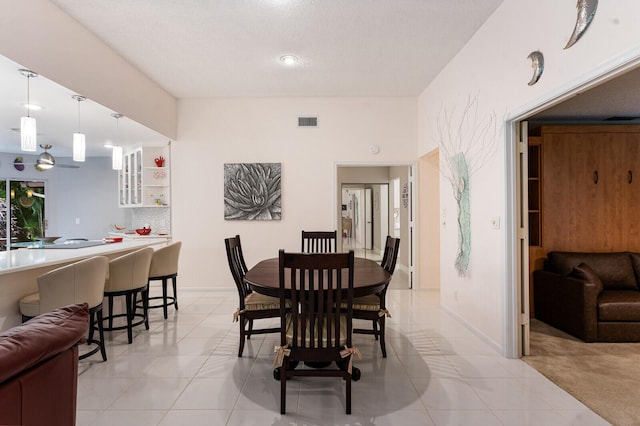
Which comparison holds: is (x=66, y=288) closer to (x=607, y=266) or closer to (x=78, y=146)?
(x=78, y=146)

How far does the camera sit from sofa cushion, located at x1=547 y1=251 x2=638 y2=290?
351 centimetres

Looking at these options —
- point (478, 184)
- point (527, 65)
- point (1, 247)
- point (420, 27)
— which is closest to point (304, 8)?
point (420, 27)

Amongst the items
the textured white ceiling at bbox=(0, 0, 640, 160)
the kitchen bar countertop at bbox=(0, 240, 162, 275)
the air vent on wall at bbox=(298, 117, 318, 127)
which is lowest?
the kitchen bar countertop at bbox=(0, 240, 162, 275)

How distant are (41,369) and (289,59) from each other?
3.61 metres

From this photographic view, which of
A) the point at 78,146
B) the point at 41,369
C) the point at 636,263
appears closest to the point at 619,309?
the point at 636,263

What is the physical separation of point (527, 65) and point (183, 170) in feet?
15.0

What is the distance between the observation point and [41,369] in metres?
1.18

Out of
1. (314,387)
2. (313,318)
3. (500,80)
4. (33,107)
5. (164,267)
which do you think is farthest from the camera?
(164,267)

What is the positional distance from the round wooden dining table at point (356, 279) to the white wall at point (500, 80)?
113 cm

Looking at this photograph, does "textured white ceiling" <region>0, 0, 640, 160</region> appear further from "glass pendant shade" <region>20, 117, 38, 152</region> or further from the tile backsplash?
the tile backsplash

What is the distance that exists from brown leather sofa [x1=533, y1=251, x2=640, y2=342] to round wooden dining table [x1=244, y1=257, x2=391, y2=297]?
6.53ft

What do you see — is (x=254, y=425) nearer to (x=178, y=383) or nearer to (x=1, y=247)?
(x=178, y=383)

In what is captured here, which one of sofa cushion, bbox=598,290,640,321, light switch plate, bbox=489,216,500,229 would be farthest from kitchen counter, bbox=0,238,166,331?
sofa cushion, bbox=598,290,640,321

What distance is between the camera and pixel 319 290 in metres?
2.00
